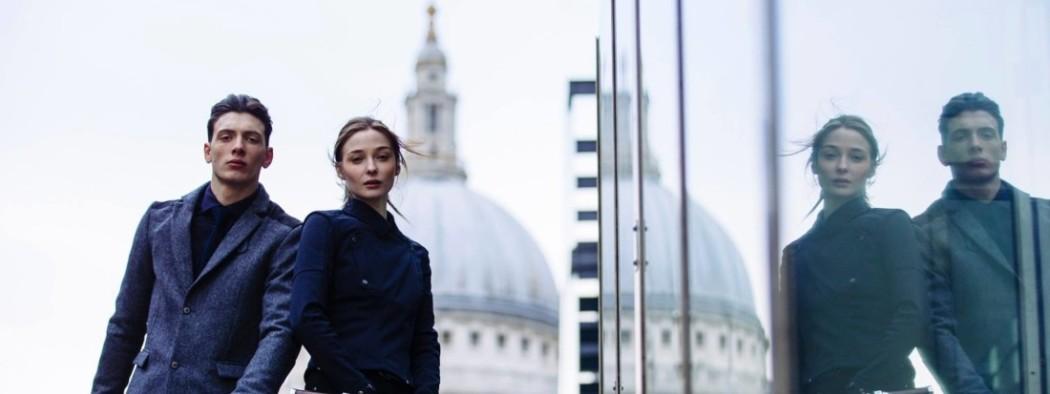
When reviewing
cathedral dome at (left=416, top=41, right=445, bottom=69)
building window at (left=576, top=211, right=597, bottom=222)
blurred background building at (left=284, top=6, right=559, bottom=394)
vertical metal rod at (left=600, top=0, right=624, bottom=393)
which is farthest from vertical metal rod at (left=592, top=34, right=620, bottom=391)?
cathedral dome at (left=416, top=41, right=445, bottom=69)

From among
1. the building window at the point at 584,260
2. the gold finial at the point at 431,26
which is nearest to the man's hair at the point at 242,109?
the building window at the point at 584,260

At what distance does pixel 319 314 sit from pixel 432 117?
100754 mm

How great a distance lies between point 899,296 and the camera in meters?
2.07

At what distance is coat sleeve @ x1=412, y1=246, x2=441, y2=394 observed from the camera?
3.10 metres

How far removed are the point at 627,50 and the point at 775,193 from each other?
57.1 inches

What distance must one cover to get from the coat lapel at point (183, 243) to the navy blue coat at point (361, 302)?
23 cm

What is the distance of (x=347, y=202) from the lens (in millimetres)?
3250

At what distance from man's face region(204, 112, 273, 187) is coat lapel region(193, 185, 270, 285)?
58 millimetres

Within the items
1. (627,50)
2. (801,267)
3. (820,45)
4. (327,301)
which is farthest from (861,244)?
(627,50)

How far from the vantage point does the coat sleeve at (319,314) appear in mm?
2975

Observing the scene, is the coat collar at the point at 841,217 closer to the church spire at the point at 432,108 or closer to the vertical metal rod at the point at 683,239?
the vertical metal rod at the point at 683,239

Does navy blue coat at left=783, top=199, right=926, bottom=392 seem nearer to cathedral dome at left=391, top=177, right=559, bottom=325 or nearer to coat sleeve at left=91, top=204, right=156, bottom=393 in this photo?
coat sleeve at left=91, top=204, right=156, bottom=393

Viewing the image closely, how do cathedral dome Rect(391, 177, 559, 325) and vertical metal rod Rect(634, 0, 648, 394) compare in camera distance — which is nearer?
vertical metal rod Rect(634, 0, 648, 394)

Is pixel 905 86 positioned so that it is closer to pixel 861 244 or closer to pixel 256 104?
pixel 861 244
